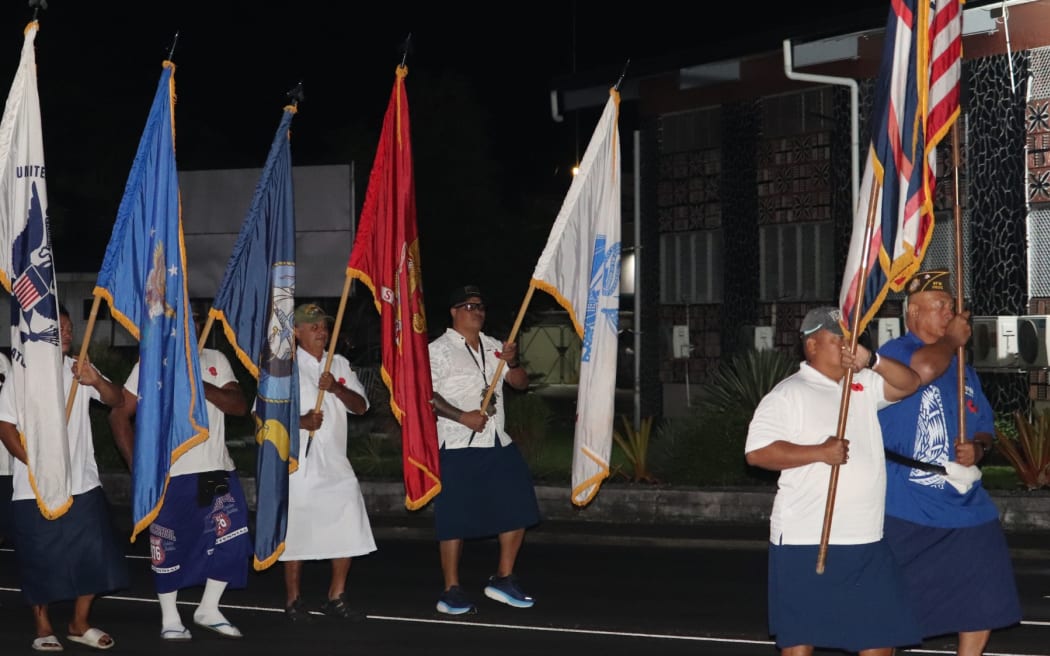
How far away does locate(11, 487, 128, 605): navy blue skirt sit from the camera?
9.04 m

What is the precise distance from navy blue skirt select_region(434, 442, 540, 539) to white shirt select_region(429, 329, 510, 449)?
0.08 meters

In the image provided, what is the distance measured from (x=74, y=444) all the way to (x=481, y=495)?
2637mm

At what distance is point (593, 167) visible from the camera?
10.8 m

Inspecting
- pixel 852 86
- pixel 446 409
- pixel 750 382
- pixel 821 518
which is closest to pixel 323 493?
pixel 446 409

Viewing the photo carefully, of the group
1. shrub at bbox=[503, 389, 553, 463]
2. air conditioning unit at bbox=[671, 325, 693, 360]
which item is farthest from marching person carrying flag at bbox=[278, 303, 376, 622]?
air conditioning unit at bbox=[671, 325, 693, 360]

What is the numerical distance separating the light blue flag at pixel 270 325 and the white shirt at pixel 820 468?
3.74m

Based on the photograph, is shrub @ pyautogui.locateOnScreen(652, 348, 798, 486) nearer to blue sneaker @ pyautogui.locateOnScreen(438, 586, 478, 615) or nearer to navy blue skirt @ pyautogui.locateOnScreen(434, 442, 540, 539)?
navy blue skirt @ pyautogui.locateOnScreen(434, 442, 540, 539)

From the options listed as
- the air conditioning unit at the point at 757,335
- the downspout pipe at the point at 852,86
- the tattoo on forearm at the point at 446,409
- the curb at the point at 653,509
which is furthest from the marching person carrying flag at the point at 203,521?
the air conditioning unit at the point at 757,335

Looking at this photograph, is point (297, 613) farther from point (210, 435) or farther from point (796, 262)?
point (796, 262)

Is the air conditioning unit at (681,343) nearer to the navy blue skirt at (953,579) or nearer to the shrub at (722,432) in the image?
the shrub at (722,432)

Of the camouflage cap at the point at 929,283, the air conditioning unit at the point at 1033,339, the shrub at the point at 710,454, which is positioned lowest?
the shrub at the point at 710,454

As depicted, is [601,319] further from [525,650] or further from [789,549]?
[789,549]

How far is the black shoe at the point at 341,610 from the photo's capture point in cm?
1023

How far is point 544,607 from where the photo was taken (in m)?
10.9
